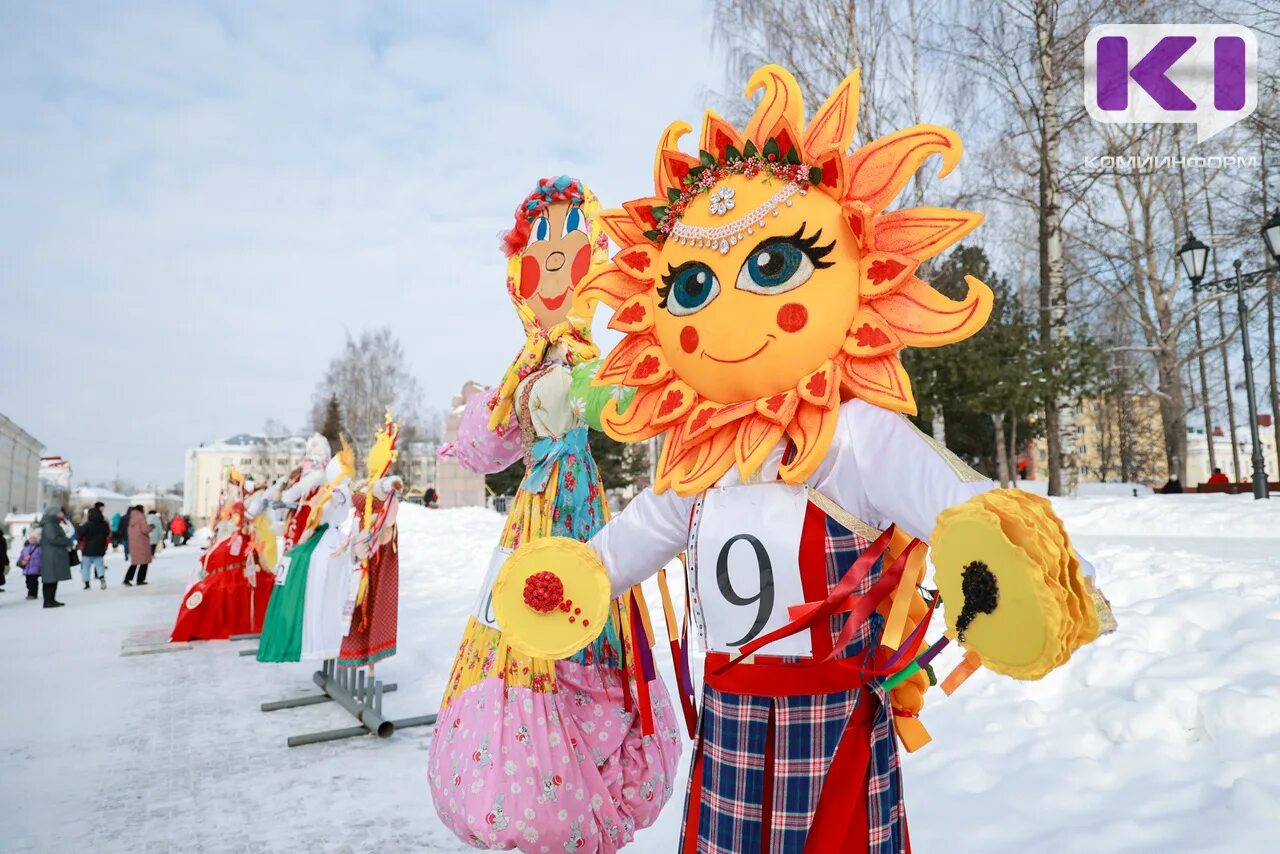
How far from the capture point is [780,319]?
178cm

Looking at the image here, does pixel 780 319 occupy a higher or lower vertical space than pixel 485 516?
higher

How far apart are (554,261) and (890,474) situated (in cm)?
148

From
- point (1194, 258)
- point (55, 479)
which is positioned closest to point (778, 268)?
point (1194, 258)

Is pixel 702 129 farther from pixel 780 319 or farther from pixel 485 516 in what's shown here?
pixel 485 516

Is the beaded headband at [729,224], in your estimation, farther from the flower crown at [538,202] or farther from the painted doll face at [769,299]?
the flower crown at [538,202]

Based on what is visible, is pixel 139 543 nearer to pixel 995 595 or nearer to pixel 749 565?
pixel 749 565

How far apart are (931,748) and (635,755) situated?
1.86 metres

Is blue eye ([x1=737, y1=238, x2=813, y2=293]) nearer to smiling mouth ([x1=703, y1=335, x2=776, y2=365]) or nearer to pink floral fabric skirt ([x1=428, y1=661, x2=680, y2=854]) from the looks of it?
smiling mouth ([x1=703, y1=335, x2=776, y2=365])

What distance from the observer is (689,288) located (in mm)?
1923

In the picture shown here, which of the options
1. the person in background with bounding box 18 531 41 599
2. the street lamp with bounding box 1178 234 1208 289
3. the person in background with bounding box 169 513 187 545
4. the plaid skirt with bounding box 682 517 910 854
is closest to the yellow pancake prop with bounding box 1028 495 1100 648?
the plaid skirt with bounding box 682 517 910 854

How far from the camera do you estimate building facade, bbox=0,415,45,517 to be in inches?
1722

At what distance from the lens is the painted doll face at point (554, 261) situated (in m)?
2.68

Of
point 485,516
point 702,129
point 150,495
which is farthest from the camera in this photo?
point 150,495

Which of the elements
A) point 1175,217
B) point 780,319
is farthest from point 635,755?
point 1175,217
